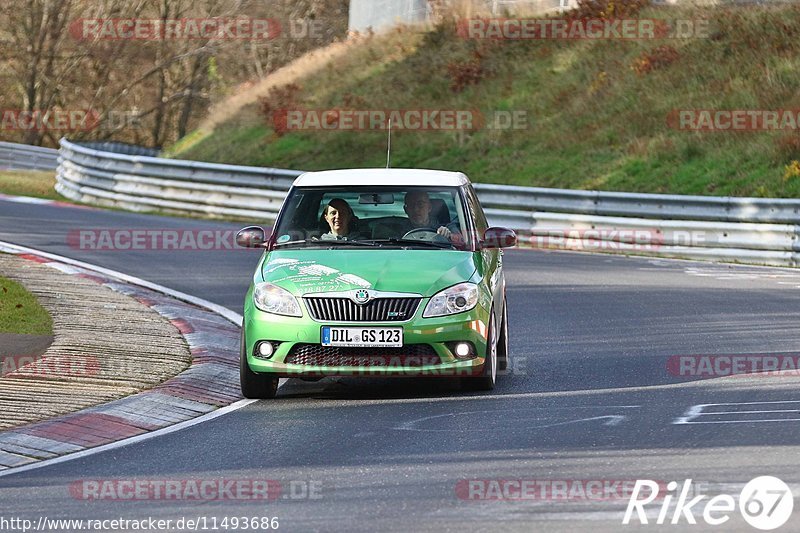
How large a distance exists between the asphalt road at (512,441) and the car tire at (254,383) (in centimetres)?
18

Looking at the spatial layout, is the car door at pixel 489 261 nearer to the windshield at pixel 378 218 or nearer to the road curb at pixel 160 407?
the windshield at pixel 378 218

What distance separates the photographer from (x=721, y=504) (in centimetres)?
691

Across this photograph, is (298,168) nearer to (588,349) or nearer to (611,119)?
(611,119)

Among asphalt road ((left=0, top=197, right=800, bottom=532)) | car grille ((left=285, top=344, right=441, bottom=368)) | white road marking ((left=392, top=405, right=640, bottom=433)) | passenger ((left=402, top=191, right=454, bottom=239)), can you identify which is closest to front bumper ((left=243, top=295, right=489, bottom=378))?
car grille ((left=285, top=344, right=441, bottom=368))

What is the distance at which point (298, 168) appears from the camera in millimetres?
34312

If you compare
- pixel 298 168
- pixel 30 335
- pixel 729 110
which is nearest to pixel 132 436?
pixel 30 335

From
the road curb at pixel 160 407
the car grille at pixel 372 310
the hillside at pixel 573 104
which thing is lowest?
the road curb at pixel 160 407

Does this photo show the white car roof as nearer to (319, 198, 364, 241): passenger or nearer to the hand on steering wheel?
(319, 198, 364, 241): passenger

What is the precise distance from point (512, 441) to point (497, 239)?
2844mm

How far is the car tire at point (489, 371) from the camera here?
10602mm

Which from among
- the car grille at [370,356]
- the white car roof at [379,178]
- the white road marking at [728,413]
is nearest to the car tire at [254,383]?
the car grille at [370,356]

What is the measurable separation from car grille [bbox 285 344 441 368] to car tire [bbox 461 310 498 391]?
464 millimetres

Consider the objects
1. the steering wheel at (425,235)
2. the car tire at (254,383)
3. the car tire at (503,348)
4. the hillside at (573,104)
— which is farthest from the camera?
the hillside at (573,104)

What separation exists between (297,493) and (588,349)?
5.86 meters
